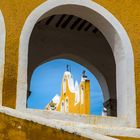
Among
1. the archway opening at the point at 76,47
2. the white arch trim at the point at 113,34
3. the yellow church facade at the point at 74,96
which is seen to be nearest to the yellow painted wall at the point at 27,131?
the white arch trim at the point at 113,34

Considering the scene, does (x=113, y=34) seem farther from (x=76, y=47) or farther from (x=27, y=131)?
(x=27, y=131)

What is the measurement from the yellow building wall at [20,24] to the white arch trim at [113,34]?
99 mm

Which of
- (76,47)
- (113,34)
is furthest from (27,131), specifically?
(76,47)

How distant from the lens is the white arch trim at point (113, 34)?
27.5ft

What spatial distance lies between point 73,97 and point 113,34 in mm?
15364

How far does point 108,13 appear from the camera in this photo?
8.81 meters

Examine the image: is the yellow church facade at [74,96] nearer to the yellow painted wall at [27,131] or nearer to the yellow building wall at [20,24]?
the yellow building wall at [20,24]

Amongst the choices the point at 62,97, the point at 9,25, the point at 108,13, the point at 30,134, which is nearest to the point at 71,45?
the point at 108,13

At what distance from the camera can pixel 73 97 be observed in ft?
79.0

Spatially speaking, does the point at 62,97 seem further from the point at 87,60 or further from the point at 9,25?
the point at 9,25

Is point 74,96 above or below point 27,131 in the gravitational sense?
above

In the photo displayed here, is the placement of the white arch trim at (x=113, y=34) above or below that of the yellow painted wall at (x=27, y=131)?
above

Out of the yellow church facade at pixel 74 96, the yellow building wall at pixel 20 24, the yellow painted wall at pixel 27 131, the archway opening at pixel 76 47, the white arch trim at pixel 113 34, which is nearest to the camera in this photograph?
the yellow painted wall at pixel 27 131

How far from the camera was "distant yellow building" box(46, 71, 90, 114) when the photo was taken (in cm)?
2048
